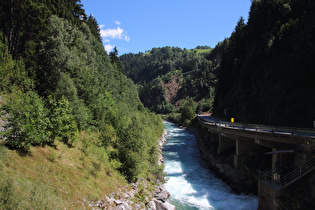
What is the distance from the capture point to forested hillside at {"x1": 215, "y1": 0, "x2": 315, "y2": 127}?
24953 mm

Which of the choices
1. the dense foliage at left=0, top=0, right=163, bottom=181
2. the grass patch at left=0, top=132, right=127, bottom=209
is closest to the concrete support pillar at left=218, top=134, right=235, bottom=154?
the dense foliage at left=0, top=0, right=163, bottom=181

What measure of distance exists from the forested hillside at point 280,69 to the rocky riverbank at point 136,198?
62.6ft

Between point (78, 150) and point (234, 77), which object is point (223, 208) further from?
point (234, 77)

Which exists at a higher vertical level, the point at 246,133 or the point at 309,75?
the point at 309,75

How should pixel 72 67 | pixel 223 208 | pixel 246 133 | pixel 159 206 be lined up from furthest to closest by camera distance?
pixel 72 67
pixel 246 133
pixel 223 208
pixel 159 206

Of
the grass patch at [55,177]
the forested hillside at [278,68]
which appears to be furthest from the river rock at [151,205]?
the forested hillside at [278,68]

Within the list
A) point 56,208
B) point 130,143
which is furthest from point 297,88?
point 56,208

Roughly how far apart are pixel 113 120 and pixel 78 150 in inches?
449

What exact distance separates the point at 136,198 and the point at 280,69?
29.0 metres

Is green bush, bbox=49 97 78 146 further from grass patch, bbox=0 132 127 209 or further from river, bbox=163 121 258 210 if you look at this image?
river, bbox=163 121 258 210

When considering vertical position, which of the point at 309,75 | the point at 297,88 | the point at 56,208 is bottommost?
the point at 56,208

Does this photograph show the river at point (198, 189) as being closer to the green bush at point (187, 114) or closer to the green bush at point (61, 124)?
the green bush at point (61, 124)

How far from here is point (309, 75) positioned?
25.3m

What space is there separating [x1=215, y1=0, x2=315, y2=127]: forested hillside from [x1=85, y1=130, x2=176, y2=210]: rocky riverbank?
62.6 ft
